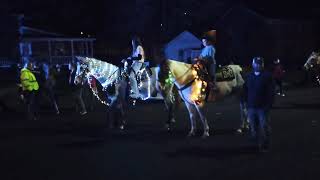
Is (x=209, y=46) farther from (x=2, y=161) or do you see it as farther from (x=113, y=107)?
(x=2, y=161)

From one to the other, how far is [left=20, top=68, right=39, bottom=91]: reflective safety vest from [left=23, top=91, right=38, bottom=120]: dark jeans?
0.18m

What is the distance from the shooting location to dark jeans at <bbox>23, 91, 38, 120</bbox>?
18125 mm

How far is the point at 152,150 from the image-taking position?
11.8 metres

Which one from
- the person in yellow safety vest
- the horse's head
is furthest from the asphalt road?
the horse's head

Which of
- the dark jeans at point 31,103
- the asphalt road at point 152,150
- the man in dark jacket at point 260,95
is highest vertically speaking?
the man in dark jacket at point 260,95

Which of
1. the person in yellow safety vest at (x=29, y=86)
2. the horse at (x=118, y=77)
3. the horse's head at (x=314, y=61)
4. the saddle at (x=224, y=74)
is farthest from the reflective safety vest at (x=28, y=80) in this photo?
the horse's head at (x=314, y=61)

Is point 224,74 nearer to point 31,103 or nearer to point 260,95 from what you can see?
point 260,95

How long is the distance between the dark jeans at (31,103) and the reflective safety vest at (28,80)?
0.18 m

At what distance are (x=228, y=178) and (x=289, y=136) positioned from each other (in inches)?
180

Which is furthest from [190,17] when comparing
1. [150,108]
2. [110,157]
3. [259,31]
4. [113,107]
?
[110,157]

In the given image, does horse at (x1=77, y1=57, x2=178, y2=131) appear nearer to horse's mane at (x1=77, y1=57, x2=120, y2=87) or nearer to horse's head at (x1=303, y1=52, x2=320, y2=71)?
horse's mane at (x1=77, y1=57, x2=120, y2=87)

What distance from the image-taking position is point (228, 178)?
29.9 feet

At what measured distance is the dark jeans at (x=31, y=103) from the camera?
59.5 ft

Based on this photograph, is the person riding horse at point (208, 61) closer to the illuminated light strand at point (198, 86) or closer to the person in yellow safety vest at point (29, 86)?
the illuminated light strand at point (198, 86)
